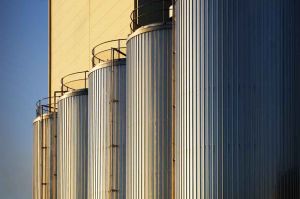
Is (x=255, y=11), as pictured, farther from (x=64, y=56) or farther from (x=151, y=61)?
(x=64, y=56)

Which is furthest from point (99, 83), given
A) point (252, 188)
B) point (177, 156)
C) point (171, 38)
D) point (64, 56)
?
point (64, 56)

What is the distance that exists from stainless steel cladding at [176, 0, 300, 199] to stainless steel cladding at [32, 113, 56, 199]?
15.8 metres

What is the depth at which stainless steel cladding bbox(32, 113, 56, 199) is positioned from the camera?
34.6 meters

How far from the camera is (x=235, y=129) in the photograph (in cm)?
1864

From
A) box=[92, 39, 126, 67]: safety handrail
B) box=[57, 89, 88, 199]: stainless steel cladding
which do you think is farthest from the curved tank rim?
box=[57, 89, 88, 199]: stainless steel cladding

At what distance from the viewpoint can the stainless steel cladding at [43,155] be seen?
3459cm

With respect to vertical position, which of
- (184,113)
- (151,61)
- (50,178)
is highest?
(151,61)

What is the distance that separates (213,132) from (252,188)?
167 centimetres

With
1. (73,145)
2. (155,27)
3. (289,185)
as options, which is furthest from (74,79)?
(289,185)

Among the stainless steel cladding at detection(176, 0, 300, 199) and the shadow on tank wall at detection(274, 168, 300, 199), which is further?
the shadow on tank wall at detection(274, 168, 300, 199)

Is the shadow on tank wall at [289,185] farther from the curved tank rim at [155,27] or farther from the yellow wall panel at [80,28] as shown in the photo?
the yellow wall panel at [80,28]

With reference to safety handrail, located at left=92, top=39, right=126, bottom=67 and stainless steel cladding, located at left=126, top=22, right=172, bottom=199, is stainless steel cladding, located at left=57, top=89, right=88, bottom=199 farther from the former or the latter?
stainless steel cladding, located at left=126, top=22, right=172, bottom=199

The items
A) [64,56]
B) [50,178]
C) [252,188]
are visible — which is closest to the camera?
[252,188]

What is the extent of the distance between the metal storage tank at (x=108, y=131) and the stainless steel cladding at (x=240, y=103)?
6129 millimetres
